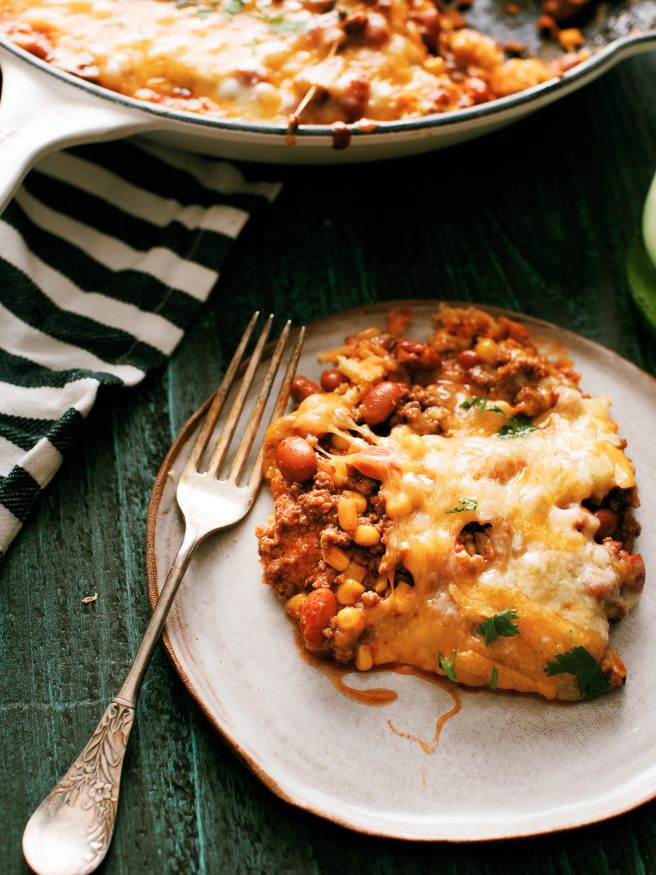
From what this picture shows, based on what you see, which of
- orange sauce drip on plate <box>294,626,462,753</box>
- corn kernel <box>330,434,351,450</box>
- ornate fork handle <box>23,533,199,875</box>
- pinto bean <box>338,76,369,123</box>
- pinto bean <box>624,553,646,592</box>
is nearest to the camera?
ornate fork handle <box>23,533,199,875</box>

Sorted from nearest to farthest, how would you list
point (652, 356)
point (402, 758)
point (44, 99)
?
point (402, 758) → point (44, 99) → point (652, 356)

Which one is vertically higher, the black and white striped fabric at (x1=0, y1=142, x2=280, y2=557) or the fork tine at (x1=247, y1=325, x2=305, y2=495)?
the black and white striped fabric at (x1=0, y1=142, x2=280, y2=557)

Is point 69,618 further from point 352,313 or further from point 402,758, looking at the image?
point 352,313

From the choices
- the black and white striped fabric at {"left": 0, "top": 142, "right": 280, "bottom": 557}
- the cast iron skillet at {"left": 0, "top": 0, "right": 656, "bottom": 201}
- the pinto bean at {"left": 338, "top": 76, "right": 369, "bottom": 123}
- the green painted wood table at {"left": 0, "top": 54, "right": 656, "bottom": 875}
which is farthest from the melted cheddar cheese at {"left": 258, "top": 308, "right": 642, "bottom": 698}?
the pinto bean at {"left": 338, "top": 76, "right": 369, "bottom": 123}

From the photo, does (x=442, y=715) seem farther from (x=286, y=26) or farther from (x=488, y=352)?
(x=286, y=26)

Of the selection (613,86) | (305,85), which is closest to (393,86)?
(305,85)

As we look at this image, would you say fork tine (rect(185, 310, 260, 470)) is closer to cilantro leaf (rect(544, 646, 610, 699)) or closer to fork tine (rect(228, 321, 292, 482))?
fork tine (rect(228, 321, 292, 482))
